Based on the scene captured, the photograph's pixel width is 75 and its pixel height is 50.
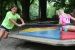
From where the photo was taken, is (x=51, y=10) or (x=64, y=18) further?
(x=51, y=10)

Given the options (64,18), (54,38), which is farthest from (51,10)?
(54,38)

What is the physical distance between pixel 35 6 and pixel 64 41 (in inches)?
615

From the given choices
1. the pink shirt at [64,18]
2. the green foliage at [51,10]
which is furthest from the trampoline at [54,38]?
the green foliage at [51,10]

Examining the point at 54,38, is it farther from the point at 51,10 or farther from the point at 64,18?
the point at 51,10

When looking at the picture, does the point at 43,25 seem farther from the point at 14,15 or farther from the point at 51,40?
the point at 51,40

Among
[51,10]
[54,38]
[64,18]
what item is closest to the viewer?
[54,38]

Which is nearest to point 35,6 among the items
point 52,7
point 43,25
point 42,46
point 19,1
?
point 52,7

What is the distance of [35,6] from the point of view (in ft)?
75.3

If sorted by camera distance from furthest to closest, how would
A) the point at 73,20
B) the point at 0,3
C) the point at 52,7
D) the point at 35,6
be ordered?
the point at 35,6
the point at 52,7
the point at 0,3
the point at 73,20

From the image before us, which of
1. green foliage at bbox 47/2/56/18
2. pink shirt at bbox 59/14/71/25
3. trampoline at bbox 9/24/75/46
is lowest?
green foliage at bbox 47/2/56/18

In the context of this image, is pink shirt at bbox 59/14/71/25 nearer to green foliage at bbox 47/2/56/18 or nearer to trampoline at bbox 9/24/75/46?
trampoline at bbox 9/24/75/46

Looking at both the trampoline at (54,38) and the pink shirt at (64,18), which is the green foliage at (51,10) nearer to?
the pink shirt at (64,18)

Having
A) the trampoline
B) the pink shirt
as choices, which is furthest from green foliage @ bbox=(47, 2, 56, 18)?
the trampoline

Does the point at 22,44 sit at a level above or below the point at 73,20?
below
